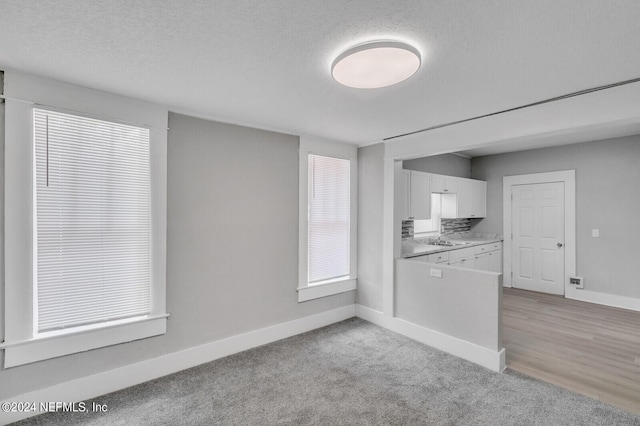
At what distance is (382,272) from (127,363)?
2.87 meters

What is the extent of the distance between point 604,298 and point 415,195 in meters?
3.30

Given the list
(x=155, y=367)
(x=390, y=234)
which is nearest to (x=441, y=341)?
(x=390, y=234)

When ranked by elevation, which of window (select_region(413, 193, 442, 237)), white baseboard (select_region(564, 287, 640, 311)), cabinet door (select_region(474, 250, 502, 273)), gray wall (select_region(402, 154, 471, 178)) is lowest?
white baseboard (select_region(564, 287, 640, 311))

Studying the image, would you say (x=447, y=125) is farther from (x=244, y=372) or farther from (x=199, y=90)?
(x=244, y=372)

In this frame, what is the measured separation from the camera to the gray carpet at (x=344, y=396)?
2.13 meters

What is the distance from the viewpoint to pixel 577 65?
1897mm


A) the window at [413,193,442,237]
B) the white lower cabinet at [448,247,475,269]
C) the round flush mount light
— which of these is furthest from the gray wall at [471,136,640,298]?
the round flush mount light

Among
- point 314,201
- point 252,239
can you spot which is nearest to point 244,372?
point 252,239

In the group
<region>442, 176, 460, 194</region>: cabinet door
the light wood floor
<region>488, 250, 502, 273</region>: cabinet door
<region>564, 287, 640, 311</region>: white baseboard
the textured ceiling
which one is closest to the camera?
the textured ceiling

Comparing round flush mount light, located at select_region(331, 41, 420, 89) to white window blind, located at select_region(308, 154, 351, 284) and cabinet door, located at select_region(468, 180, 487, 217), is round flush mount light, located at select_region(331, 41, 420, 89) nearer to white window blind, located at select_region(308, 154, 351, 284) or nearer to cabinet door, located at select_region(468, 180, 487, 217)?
white window blind, located at select_region(308, 154, 351, 284)

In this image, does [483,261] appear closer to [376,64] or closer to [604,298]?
[604,298]

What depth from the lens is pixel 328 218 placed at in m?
3.95

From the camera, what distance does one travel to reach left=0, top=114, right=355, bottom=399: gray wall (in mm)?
2756

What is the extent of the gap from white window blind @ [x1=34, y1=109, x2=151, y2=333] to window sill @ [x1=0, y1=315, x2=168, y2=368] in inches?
3.4
